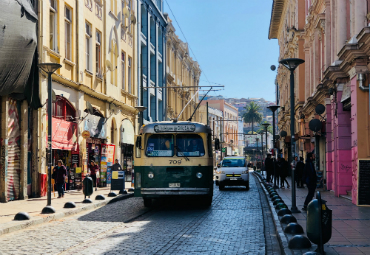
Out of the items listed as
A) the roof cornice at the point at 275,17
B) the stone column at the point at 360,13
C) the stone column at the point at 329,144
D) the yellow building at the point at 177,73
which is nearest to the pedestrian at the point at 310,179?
the stone column at the point at 360,13

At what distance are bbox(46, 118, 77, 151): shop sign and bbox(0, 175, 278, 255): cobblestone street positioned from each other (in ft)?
20.8

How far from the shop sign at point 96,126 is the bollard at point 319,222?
1972cm

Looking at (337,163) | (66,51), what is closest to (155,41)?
(66,51)

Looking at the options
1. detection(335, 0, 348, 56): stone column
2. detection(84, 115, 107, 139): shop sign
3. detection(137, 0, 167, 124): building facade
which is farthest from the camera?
detection(137, 0, 167, 124): building facade

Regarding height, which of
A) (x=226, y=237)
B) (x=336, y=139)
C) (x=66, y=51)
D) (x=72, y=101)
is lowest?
(x=226, y=237)

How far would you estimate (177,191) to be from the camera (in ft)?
54.7

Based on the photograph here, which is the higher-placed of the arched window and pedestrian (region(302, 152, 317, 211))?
the arched window

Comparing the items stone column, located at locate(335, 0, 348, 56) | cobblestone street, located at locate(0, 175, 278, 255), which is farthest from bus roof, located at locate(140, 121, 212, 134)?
stone column, located at locate(335, 0, 348, 56)

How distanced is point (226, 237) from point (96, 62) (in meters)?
20.3

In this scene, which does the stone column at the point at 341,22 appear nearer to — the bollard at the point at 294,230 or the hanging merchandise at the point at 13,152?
the bollard at the point at 294,230

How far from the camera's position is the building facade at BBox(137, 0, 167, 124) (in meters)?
40.3

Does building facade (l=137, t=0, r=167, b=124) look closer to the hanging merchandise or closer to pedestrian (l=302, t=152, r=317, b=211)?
the hanging merchandise

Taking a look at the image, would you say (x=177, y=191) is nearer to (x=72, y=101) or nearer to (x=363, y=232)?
(x=363, y=232)

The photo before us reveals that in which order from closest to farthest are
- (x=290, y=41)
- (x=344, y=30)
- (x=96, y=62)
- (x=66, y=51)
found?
(x=344, y=30)
(x=66, y=51)
(x=96, y=62)
(x=290, y=41)
